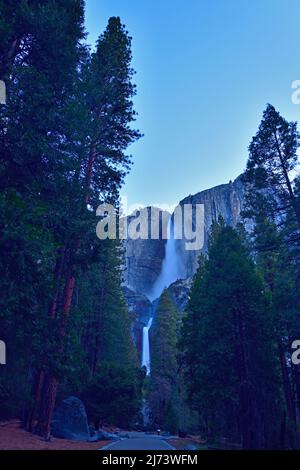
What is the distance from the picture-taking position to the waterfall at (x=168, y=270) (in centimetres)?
11607

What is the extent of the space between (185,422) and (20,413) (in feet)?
79.1

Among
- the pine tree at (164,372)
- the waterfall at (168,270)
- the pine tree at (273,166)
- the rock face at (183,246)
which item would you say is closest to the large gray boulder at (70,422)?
the pine tree at (273,166)

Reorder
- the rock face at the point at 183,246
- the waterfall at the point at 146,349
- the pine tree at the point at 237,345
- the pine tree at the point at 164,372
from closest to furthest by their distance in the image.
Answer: the pine tree at the point at 237,345 < the pine tree at the point at 164,372 < the waterfall at the point at 146,349 < the rock face at the point at 183,246

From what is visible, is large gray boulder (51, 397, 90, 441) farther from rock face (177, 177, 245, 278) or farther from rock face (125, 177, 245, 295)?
rock face (177, 177, 245, 278)

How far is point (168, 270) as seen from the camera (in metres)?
118

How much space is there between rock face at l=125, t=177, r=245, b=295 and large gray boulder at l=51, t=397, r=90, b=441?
87761 mm

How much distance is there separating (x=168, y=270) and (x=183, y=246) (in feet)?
30.5

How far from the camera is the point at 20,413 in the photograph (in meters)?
18.8

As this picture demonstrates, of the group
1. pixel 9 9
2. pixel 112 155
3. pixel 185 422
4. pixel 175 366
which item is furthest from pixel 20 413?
pixel 175 366

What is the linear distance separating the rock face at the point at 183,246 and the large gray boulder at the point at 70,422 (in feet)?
288

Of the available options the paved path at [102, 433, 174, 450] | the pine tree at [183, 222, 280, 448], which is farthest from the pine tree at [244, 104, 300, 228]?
the paved path at [102, 433, 174, 450]

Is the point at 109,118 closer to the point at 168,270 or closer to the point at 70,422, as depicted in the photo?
the point at 70,422

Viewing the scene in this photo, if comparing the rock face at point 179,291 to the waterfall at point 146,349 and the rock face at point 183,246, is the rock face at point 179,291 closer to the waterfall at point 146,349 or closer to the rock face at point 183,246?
the waterfall at point 146,349

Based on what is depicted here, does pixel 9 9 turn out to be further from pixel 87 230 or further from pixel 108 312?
pixel 108 312
